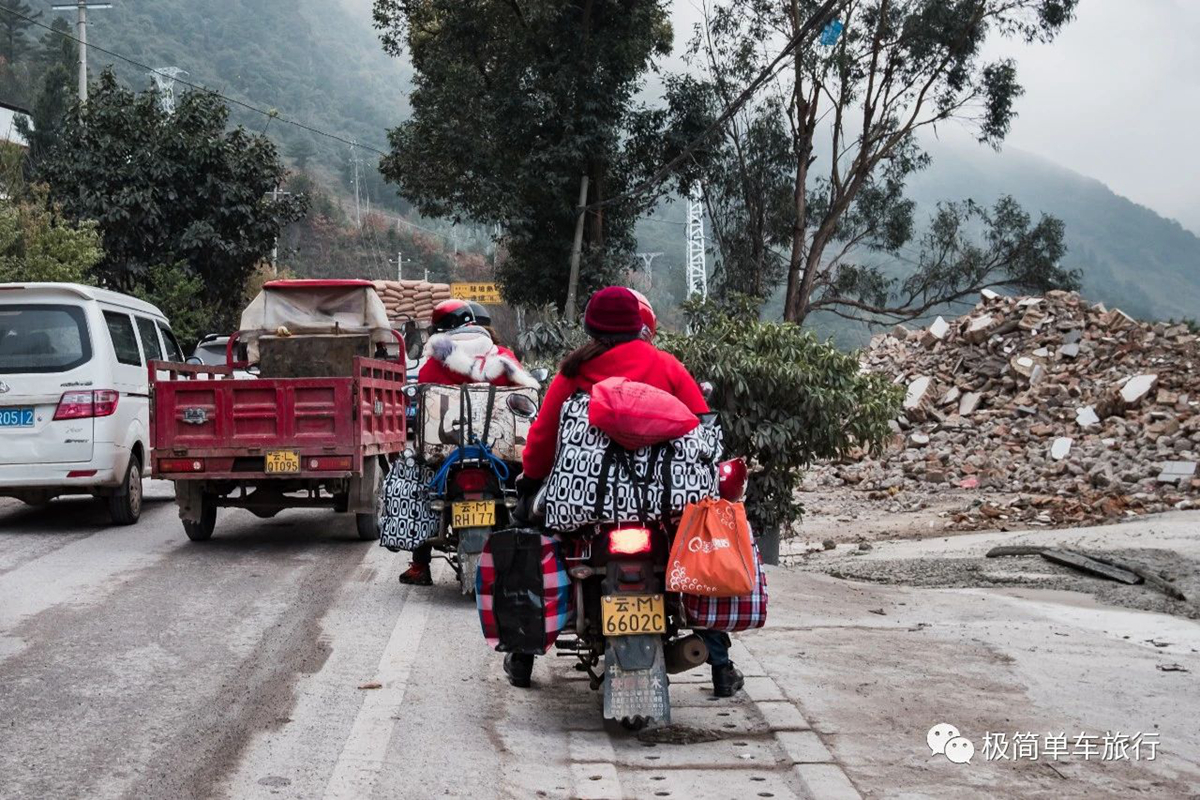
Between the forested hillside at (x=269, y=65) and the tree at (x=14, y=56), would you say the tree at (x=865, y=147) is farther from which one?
the forested hillside at (x=269, y=65)

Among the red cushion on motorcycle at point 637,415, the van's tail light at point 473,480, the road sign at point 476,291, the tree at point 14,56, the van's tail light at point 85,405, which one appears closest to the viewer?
the red cushion on motorcycle at point 637,415

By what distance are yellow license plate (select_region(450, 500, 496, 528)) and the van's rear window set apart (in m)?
5.40

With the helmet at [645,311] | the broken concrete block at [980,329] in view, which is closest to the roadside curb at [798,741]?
the helmet at [645,311]

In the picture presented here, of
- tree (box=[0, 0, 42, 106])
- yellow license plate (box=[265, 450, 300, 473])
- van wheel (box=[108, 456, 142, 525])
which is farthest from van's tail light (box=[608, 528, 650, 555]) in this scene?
tree (box=[0, 0, 42, 106])

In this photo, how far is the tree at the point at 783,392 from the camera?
11.9 metres

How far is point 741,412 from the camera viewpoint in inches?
478

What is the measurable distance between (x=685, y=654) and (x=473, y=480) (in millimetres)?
3518

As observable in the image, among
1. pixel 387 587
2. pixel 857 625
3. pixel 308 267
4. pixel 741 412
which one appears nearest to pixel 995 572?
pixel 741 412

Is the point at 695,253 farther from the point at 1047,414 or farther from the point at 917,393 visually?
the point at 1047,414

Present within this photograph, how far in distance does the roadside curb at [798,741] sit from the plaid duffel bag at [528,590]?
1046mm

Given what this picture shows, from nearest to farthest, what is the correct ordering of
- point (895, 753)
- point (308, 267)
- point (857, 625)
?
1. point (895, 753)
2. point (857, 625)
3. point (308, 267)

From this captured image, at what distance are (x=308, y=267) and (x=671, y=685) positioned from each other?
73.4 meters

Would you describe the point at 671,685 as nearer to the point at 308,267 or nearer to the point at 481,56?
the point at 481,56

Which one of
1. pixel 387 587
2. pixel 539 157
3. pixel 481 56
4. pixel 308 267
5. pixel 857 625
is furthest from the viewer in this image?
pixel 308 267
